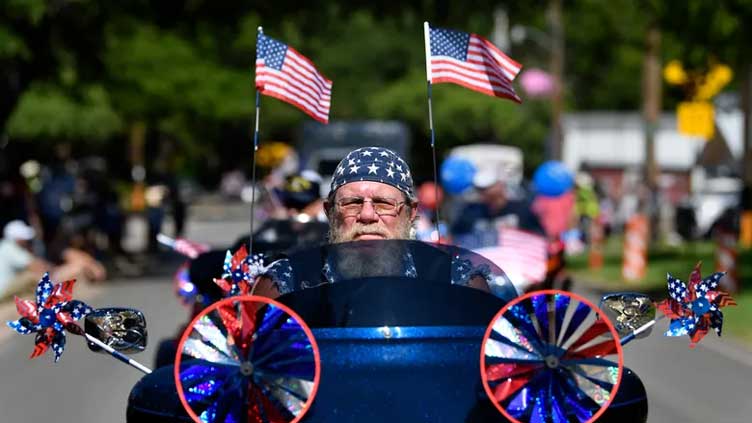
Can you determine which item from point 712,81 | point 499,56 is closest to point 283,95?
point 499,56

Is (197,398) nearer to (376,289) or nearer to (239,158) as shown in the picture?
(376,289)

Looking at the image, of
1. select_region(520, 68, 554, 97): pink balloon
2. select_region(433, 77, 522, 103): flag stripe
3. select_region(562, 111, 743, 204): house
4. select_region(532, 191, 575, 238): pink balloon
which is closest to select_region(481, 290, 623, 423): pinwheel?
select_region(433, 77, 522, 103): flag stripe

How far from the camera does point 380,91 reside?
8256cm

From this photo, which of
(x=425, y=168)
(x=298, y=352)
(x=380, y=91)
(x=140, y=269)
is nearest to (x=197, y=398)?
(x=298, y=352)

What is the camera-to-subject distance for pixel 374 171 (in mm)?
5363

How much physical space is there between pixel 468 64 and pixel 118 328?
2.58m

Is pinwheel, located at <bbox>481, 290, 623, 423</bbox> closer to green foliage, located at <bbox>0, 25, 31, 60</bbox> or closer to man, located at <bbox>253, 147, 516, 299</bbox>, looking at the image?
man, located at <bbox>253, 147, 516, 299</bbox>

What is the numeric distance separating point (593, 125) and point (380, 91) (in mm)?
25007

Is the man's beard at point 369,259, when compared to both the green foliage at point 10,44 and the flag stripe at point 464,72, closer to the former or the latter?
the flag stripe at point 464,72

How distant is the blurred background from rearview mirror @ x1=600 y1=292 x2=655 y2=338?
5720 mm

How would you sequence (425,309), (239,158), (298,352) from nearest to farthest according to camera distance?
(298,352)
(425,309)
(239,158)

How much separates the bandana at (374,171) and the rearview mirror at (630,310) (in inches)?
36.8

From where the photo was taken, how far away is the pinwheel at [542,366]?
14.5ft

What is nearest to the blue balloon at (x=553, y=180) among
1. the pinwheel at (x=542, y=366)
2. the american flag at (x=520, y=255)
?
the american flag at (x=520, y=255)
